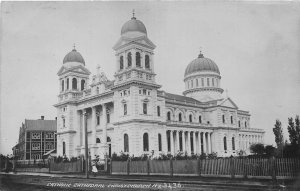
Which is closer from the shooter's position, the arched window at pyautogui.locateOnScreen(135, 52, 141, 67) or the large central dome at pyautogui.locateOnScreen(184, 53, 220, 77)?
the arched window at pyautogui.locateOnScreen(135, 52, 141, 67)

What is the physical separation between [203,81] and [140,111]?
30.3m

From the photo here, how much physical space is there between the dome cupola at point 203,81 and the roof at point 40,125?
3645 cm

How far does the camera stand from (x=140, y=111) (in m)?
51.6

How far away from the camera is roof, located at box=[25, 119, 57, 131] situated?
3508 inches

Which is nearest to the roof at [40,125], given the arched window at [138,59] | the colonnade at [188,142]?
the colonnade at [188,142]

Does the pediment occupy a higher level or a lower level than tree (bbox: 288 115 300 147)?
higher

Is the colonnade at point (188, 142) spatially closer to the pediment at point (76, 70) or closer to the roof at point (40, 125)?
the pediment at point (76, 70)

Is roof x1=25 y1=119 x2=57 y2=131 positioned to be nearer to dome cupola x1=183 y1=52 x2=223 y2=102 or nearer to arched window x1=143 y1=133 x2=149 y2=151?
dome cupola x1=183 y1=52 x2=223 y2=102

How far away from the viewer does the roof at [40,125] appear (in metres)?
89.1

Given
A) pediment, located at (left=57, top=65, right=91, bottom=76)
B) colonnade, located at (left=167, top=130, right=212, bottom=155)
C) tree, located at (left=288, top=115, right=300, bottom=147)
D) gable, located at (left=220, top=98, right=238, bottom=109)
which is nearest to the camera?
tree, located at (left=288, top=115, right=300, bottom=147)

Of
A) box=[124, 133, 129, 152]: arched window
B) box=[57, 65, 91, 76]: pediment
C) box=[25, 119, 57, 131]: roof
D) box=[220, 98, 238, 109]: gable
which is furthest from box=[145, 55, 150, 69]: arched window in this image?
box=[25, 119, 57, 131]: roof

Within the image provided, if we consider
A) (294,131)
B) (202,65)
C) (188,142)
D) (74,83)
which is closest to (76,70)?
(74,83)

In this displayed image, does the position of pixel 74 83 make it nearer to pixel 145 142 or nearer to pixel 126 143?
pixel 126 143

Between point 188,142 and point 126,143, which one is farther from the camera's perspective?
point 188,142
